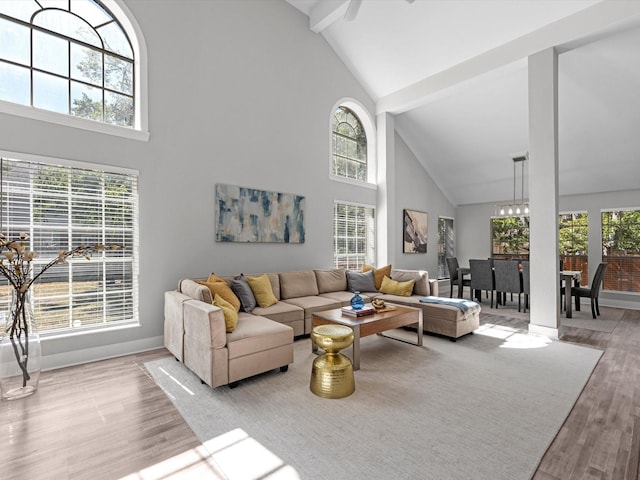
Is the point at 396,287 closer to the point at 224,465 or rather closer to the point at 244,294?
the point at 244,294

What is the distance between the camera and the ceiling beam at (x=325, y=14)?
5.12 metres

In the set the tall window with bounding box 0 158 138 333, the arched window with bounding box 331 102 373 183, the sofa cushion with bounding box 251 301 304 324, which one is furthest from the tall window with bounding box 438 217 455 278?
the tall window with bounding box 0 158 138 333

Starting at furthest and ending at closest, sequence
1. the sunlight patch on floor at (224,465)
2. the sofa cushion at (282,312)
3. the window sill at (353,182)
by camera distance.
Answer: the window sill at (353,182)
the sofa cushion at (282,312)
the sunlight patch on floor at (224,465)

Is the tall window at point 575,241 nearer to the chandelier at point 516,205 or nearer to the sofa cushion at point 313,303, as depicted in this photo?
the chandelier at point 516,205

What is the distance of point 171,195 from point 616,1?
592 centimetres

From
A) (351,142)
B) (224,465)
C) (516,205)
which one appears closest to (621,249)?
(516,205)

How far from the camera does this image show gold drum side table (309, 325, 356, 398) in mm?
2629

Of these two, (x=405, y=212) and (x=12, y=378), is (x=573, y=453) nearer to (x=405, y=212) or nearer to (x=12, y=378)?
(x=12, y=378)

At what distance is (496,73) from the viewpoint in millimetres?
5125

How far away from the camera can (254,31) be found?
194 inches

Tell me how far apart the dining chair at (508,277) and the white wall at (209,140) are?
3.22 metres

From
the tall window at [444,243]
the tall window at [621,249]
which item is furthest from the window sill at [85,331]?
the tall window at [621,249]

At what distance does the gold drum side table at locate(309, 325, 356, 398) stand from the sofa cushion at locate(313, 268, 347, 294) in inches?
97.3

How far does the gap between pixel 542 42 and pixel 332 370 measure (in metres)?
5.17
